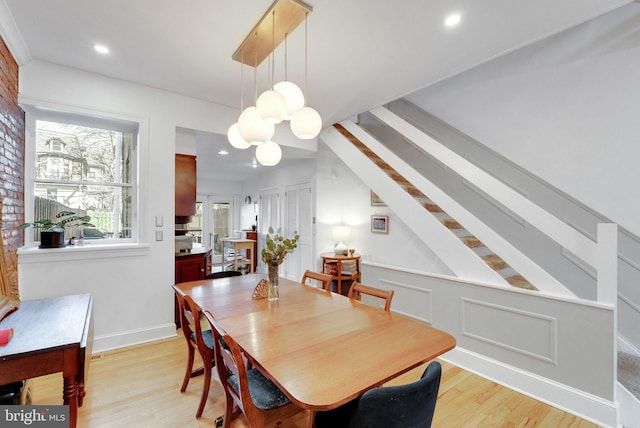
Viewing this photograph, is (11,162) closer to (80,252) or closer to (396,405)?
(80,252)

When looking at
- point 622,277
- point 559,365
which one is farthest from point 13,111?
point 622,277

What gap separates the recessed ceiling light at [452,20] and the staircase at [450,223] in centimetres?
160

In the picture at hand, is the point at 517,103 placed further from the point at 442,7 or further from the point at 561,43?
the point at 442,7

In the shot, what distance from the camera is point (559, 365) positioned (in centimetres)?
201

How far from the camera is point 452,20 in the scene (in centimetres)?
199

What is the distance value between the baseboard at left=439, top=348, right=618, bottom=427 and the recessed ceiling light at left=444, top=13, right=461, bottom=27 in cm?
269

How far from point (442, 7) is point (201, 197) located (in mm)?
7163

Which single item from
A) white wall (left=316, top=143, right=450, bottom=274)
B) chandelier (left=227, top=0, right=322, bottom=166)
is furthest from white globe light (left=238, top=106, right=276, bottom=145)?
white wall (left=316, top=143, right=450, bottom=274)

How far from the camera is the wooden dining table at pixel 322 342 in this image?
106 centimetres

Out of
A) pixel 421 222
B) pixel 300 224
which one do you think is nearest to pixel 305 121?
pixel 421 222

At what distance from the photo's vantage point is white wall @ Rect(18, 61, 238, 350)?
8.40 ft

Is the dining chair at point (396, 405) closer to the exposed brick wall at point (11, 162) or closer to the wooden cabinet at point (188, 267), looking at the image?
the exposed brick wall at point (11, 162)

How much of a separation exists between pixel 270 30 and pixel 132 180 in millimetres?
2296

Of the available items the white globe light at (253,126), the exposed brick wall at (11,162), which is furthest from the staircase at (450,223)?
the exposed brick wall at (11,162)
